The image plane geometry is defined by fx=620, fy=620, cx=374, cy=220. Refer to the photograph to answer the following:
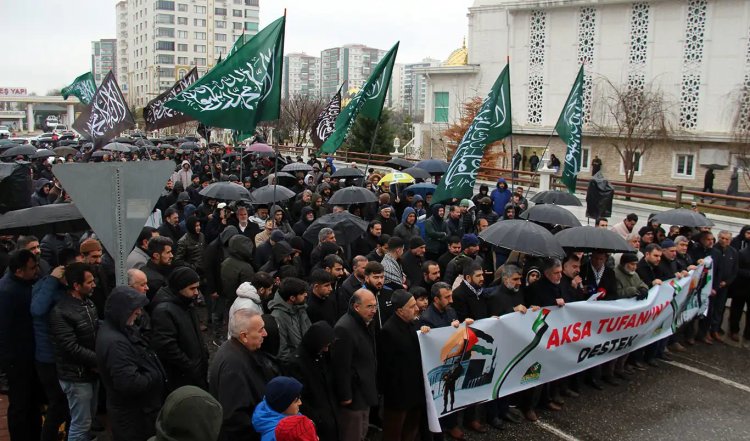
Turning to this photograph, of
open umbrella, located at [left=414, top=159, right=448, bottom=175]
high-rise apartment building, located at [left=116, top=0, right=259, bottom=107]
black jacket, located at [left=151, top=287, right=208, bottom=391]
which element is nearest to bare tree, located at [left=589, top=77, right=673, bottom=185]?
open umbrella, located at [left=414, top=159, right=448, bottom=175]

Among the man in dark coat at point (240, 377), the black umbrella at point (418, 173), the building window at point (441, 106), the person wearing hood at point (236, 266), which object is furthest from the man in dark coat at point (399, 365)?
the building window at point (441, 106)

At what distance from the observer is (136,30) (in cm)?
11088

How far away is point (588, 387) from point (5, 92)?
396ft

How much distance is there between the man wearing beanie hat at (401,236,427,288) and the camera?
7738 millimetres

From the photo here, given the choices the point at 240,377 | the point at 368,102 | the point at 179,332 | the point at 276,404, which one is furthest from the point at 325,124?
the point at 276,404

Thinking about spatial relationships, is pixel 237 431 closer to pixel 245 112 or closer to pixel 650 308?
pixel 245 112

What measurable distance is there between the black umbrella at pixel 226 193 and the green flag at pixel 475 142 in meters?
3.00

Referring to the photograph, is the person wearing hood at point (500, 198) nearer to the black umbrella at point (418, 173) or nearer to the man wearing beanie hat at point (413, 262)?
the black umbrella at point (418, 173)

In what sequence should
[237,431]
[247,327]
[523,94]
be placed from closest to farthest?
[237,431] < [247,327] < [523,94]

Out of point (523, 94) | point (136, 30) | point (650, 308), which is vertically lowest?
point (650, 308)

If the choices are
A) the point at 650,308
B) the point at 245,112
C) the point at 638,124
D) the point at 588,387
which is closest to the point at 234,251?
the point at 245,112

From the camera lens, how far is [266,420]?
136 inches

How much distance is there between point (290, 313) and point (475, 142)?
4.77m

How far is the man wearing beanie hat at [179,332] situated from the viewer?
462 centimetres
